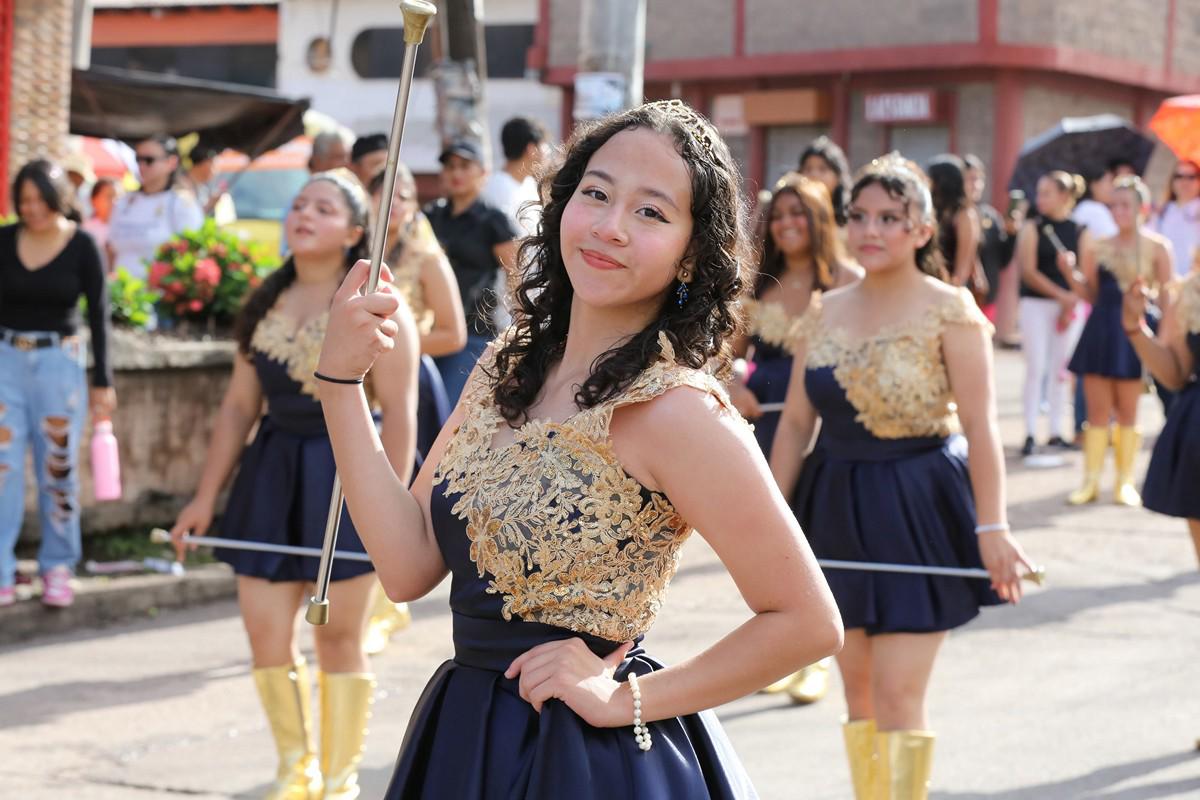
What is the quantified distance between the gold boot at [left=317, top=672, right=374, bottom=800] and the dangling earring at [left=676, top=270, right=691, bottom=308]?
110 inches

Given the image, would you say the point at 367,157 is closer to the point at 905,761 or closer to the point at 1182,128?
the point at 1182,128

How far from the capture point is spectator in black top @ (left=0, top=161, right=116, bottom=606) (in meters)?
7.46

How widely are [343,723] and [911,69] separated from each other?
2244cm

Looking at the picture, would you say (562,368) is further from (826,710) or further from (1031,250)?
(1031,250)

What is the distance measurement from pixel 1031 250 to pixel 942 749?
7.29 m

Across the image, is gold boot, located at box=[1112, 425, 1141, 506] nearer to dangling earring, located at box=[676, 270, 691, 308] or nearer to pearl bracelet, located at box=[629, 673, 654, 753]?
dangling earring, located at box=[676, 270, 691, 308]

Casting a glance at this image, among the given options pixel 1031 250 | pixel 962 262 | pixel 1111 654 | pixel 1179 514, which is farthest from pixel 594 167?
pixel 1031 250

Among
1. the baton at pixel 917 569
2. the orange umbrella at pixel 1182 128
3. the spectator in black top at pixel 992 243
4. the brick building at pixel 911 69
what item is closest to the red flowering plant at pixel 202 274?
the orange umbrella at pixel 1182 128

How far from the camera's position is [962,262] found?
10172 mm

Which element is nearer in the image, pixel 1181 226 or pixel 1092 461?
pixel 1092 461

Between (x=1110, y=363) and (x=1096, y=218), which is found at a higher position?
(x=1096, y=218)

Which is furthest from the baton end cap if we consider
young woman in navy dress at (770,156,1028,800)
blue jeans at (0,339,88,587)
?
blue jeans at (0,339,88,587)

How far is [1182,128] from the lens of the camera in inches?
370

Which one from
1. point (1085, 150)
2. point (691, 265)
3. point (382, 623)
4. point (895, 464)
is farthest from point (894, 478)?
point (1085, 150)
